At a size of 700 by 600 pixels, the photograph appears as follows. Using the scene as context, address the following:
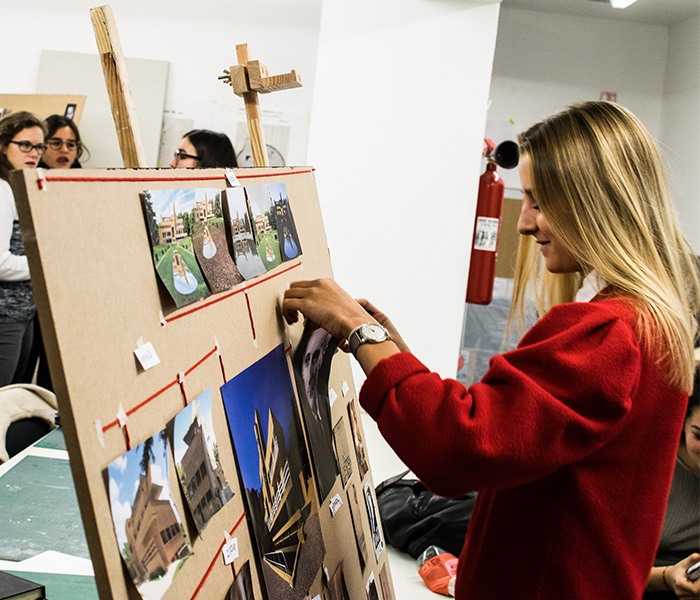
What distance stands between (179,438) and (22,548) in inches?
38.3

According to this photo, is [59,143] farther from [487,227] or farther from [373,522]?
[373,522]

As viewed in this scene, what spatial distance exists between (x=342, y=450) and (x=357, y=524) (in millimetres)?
168

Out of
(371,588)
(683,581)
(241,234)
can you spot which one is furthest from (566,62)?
(241,234)

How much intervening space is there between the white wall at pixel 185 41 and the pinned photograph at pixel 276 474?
3837 millimetres

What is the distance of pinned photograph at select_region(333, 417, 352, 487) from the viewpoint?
143cm

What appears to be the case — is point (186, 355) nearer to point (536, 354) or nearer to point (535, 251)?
point (536, 354)

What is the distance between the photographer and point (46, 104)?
4.58m

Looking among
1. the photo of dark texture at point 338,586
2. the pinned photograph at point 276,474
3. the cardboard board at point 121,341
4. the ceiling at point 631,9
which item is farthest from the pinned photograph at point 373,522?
the ceiling at point 631,9

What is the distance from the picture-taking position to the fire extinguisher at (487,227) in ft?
11.8

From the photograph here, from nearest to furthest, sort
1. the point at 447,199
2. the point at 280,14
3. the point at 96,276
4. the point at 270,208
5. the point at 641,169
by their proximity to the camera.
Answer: the point at 96,276, the point at 641,169, the point at 270,208, the point at 447,199, the point at 280,14

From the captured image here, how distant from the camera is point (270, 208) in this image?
123cm

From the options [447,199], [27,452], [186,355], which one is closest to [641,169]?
[186,355]

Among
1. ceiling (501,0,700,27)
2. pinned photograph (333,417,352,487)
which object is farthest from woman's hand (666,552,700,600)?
ceiling (501,0,700,27)

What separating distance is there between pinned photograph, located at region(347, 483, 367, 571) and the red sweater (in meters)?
0.37
